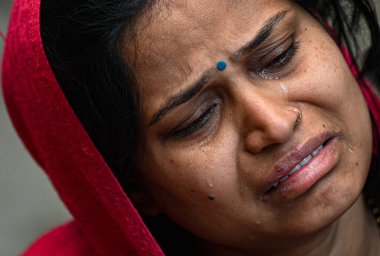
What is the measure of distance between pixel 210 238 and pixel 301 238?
0.61 ft

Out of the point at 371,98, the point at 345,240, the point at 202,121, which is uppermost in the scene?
the point at 202,121

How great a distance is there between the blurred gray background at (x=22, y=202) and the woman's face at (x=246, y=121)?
1505mm

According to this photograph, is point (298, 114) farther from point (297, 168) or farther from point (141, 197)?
point (141, 197)

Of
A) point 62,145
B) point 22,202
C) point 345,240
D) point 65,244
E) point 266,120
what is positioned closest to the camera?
point 266,120

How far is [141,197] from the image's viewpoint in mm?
1550

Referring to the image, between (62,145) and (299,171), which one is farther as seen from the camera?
(62,145)

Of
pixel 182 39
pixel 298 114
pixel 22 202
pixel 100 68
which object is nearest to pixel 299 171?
pixel 298 114

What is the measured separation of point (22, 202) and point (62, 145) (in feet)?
5.05

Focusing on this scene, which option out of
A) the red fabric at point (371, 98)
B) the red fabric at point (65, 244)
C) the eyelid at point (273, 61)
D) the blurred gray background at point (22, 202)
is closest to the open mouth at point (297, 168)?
the eyelid at point (273, 61)

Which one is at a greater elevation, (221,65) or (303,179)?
(221,65)

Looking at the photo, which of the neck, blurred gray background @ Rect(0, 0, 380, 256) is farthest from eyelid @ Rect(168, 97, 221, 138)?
blurred gray background @ Rect(0, 0, 380, 256)

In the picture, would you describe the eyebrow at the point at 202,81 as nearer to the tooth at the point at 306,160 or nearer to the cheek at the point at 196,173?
the cheek at the point at 196,173

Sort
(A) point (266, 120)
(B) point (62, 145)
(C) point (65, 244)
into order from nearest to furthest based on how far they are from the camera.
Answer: (A) point (266, 120), (B) point (62, 145), (C) point (65, 244)

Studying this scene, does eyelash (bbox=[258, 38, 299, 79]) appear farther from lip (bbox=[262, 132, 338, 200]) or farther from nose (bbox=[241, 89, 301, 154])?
lip (bbox=[262, 132, 338, 200])
